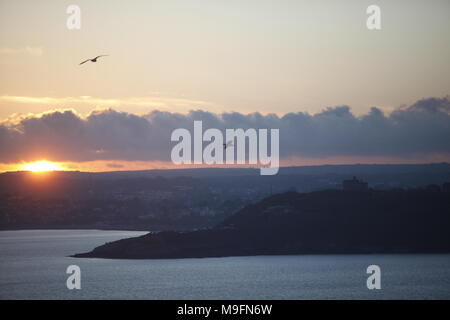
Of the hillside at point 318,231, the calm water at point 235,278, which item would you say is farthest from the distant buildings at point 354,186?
the calm water at point 235,278

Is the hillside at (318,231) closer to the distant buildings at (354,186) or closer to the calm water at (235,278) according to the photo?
the calm water at (235,278)

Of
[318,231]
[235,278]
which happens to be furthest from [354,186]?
[235,278]

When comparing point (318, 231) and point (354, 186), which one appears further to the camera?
point (354, 186)

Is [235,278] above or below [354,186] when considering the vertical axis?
below

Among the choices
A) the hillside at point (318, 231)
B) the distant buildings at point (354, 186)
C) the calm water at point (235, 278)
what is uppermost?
the distant buildings at point (354, 186)

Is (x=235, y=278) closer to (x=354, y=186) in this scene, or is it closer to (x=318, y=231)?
(x=318, y=231)

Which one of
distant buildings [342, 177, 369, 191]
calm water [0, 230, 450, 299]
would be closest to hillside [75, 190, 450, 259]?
calm water [0, 230, 450, 299]

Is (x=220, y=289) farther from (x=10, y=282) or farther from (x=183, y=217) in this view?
(x=183, y=217)

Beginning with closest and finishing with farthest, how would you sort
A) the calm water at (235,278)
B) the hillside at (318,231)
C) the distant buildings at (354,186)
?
the calm water at (235,278), the hillside at (318,231), the distant buildings at (354,186)
